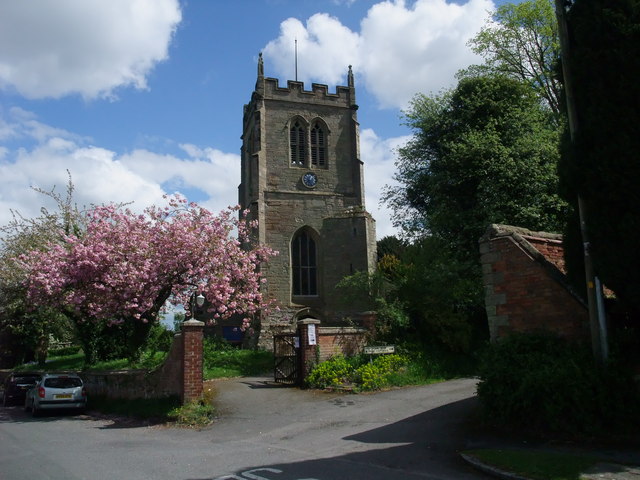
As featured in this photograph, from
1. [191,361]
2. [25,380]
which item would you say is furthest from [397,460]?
[25,380]

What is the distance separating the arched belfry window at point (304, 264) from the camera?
105ft

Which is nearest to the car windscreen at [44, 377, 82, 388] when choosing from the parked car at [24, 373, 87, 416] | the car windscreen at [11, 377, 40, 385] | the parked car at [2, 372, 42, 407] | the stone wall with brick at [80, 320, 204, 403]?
the parked car at [24, 373, 87, 416]

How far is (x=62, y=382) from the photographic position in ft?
55.4

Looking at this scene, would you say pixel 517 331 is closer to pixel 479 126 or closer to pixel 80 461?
pixel 80 461

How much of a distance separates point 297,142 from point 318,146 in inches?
55.8

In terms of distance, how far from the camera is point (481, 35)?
95.2 feet

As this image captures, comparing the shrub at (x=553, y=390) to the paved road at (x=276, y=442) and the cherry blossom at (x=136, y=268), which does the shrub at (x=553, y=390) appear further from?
the cherry blossom at (x=136, y=268)

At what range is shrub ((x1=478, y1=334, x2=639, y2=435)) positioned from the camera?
7770 millimetres

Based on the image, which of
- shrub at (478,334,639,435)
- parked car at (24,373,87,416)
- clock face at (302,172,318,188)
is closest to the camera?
shrub at (478,334,639,435)

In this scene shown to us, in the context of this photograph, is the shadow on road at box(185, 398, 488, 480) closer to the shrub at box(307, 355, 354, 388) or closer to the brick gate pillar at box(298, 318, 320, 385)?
the shrub at box(307, 355, 354, 388)

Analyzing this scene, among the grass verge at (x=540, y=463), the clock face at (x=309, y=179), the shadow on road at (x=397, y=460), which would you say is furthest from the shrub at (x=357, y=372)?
the clock face at (x=309, y=179)

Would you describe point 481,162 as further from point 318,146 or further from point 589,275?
point 318,146

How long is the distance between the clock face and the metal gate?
54.1 feet

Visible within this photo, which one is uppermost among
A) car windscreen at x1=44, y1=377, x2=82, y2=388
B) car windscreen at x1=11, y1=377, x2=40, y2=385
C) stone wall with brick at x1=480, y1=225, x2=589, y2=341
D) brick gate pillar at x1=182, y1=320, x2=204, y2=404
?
stone wall with brick at x1=480, y1=225, x2=589, y2=341
